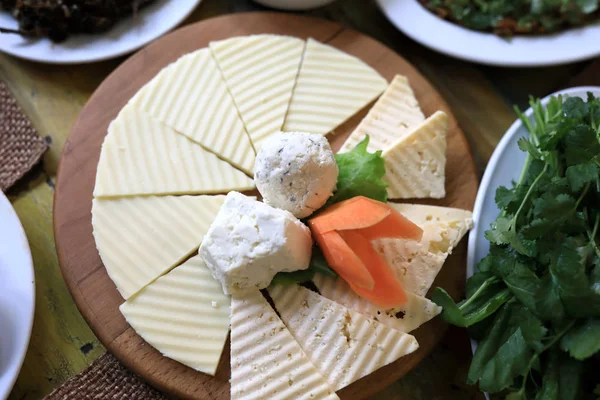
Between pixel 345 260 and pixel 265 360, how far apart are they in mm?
508

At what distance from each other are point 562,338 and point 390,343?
0.63m

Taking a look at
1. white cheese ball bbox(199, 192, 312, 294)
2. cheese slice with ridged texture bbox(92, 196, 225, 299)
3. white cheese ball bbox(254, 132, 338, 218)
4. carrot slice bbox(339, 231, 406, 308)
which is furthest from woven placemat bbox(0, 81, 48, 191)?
carrot slice bbox(339, 231, 406, 308)

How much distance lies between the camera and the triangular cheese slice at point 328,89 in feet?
8.64

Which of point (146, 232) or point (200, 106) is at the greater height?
point (200, 106)

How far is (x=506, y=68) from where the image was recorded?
10.2 feet

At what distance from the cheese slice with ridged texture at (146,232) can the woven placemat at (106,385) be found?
12.6 inches

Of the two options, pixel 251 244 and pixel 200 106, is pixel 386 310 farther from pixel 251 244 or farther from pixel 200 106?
pixel 200 106

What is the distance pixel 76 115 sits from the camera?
2.81m

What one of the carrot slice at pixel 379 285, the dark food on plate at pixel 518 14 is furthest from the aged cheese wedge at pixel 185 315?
the dark food on plate at pixel 518 14

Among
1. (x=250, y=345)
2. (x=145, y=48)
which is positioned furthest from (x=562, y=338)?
(x=145, y=48)

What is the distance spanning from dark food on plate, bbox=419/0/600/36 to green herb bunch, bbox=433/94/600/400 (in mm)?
801

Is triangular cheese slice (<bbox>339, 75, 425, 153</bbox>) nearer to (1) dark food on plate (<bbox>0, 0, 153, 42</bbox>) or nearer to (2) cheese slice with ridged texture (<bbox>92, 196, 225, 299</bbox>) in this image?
(2) cheese slice with ridged texture (<bbox>92, 196, 225, 299</bbox>)

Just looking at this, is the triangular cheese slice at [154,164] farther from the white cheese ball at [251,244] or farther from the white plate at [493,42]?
the white plate at [493,42]

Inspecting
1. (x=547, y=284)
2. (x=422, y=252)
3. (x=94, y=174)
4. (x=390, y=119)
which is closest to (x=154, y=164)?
(x=94, y=174)
